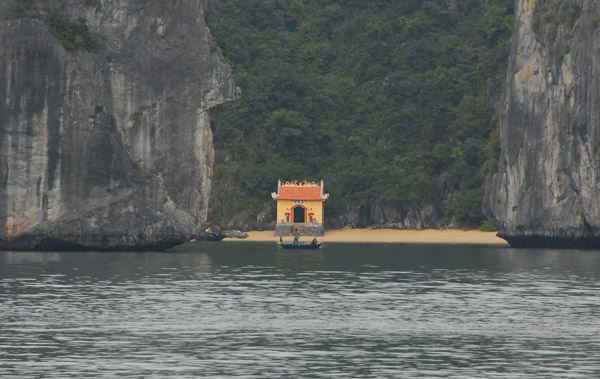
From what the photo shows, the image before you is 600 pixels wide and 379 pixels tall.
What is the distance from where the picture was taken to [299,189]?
10025 cm

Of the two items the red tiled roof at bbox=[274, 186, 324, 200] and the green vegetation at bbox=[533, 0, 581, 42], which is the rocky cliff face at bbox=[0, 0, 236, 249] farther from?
the red tiled roof at bbox=[274, 186, 324, 200]

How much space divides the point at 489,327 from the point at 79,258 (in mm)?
36167

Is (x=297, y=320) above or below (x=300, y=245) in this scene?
below

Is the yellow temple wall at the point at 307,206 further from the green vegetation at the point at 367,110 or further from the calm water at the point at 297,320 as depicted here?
the calm water at the point at 297,320

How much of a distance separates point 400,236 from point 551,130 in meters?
25.0

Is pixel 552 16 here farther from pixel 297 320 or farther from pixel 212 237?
pixel 297 320

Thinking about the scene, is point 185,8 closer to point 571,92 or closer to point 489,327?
point 571,92

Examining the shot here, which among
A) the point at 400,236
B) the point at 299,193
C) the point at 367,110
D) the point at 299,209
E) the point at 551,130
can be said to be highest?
the point at 367,110

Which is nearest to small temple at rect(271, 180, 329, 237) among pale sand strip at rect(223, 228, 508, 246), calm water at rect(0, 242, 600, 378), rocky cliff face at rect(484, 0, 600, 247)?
pale sand strip at rect(223, 228, 508, 246)

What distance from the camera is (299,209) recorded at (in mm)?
100625

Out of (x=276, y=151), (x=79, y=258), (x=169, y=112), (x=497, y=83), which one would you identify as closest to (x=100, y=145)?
(x=169, y=112)

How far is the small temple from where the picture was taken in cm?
9956

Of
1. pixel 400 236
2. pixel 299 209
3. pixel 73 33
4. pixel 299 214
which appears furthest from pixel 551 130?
pixel 73 33

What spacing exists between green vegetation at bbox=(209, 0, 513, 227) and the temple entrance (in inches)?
164
